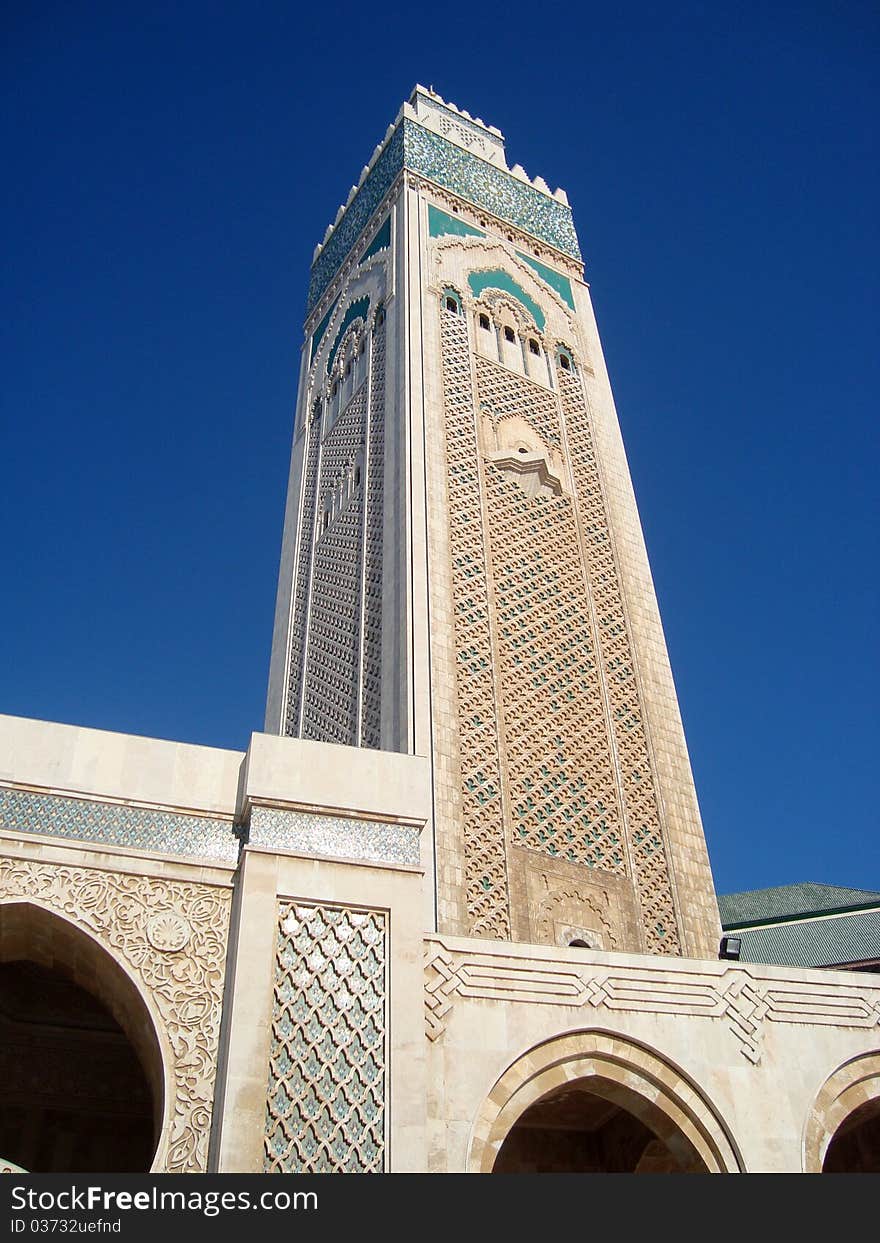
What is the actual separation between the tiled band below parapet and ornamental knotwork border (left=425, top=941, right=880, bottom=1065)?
1.14ft

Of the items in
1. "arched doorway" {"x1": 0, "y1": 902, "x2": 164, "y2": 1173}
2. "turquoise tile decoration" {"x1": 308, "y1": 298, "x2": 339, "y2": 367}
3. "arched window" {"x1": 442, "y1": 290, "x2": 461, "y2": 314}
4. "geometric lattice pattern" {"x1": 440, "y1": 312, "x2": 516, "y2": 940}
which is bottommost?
"arched doorway" {"x1": 0, "y1": 902, "x2": 164, "y2": 1173}

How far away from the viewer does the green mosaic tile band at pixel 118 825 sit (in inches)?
144

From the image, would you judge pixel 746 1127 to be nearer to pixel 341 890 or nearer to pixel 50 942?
pixel 341 890

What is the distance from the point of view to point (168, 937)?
3551 mm

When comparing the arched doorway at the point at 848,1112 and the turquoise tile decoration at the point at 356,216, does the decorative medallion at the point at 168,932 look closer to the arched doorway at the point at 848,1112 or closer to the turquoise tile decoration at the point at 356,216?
the arched doorway at the point at 848,1112

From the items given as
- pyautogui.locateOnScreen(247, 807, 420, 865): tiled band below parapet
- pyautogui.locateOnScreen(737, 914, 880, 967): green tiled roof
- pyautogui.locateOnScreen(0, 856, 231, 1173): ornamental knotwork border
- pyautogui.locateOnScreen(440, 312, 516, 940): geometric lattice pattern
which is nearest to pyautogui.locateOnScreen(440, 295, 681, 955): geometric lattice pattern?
pyautogui.locateOnScreen(440, 312, 516, 940): geometric lattice pattern

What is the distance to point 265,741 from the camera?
398 cm

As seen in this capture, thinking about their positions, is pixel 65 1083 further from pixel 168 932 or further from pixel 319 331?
pixel 319 331

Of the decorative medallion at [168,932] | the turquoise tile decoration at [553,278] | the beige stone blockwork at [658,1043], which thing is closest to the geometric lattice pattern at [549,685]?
the beige stone blockwork at [658,1043]

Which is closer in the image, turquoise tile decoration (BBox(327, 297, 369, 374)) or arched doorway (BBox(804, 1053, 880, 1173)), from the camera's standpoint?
arched doorway (BBox(804, 1053, 880, 1173))

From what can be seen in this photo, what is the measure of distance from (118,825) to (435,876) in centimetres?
150

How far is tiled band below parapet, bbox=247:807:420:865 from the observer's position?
3.81m

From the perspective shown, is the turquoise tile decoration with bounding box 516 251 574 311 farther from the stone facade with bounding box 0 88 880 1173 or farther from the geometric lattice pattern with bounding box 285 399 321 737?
the geometric lattice pattern with bounding box 285 399 321 737

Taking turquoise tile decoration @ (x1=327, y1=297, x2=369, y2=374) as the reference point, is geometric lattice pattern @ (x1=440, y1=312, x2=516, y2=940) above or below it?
below
